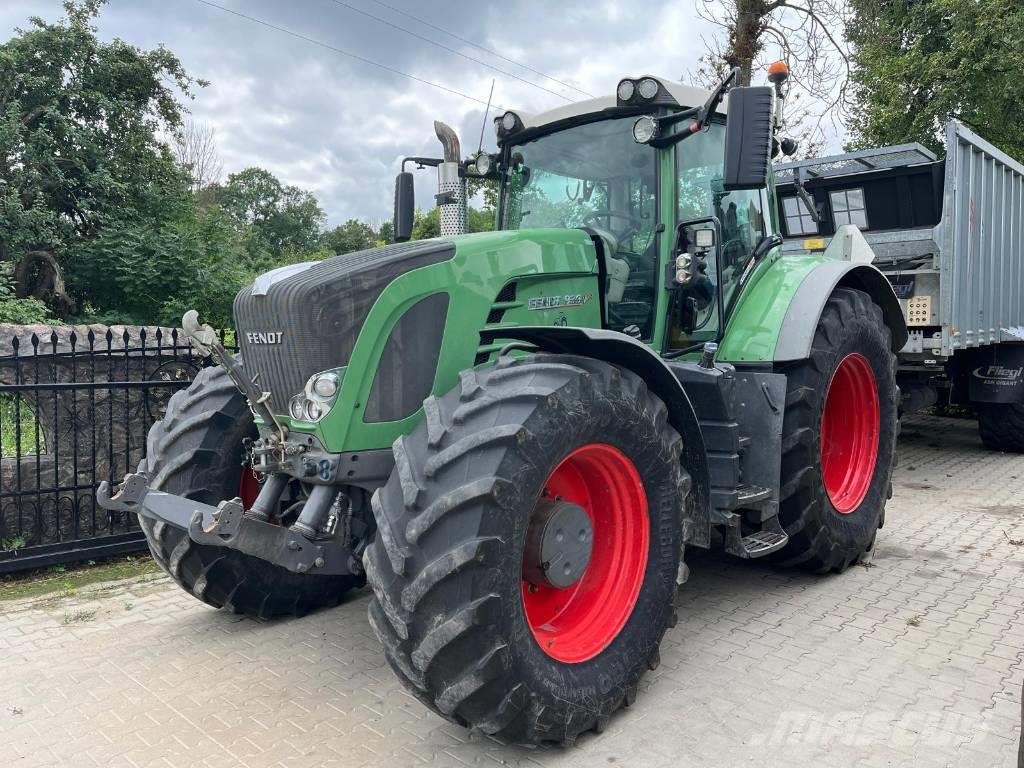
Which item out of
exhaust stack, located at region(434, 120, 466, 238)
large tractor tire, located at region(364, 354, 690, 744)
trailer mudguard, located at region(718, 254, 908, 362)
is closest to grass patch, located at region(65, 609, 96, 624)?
large tractor tire, located at region(364, 354, 690, 744)

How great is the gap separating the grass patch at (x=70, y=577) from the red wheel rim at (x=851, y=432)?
172 inches

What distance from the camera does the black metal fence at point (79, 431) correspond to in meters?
5.11

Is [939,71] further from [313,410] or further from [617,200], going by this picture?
[313,410]

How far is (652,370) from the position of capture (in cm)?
334

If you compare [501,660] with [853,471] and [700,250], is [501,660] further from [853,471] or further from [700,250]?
[853,471]

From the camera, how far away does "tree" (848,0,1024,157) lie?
10.9 metres

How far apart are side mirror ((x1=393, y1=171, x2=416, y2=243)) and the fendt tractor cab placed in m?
0.01

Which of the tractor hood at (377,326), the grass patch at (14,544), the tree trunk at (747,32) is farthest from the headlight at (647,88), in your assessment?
the tree trunk at (747,32)

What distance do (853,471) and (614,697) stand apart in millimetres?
2710

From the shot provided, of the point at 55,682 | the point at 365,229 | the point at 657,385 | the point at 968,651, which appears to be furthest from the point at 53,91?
the point at 365,229

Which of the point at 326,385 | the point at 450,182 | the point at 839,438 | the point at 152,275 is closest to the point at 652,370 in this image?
the point at 326,385

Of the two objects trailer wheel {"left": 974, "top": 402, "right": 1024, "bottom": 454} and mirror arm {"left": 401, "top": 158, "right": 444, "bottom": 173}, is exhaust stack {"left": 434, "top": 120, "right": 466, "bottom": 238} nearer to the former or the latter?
mirror arm {"left": 401, "top": 158, "right": 444, "bottom": 173}

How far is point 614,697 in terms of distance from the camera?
2.96 metres

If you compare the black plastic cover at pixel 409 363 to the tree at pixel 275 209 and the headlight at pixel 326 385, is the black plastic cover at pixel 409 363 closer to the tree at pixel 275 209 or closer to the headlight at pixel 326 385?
the headlight at pixel 326 385
